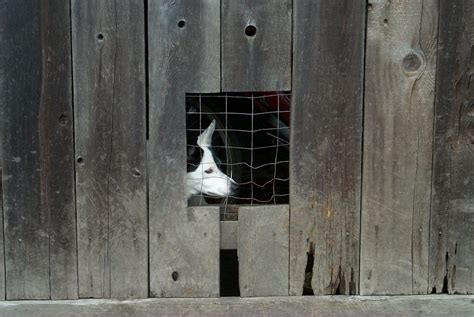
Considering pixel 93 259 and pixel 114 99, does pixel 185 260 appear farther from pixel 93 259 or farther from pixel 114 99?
pixel 114 99

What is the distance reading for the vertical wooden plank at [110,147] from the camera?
259 centimetres

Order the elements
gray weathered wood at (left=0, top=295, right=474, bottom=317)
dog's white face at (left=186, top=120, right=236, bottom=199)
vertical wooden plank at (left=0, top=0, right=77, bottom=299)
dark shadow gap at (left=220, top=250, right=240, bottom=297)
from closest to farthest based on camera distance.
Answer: vertical wooden plank at (left=0, top=0, right=77, bottom=299) < gray weathered wood at (left=0, top=295, right=474, bottom=317) < dog's white face at (left=186, top=120, right=236, bottom=199) < dark shadow gap at (left=220, top=250, right=240, bottom=297)

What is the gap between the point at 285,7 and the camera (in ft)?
8.52

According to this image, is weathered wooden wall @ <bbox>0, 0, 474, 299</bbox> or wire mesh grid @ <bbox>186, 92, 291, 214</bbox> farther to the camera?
wire mesh grid @ <bbox>186, 92, 291, 214</bbox>

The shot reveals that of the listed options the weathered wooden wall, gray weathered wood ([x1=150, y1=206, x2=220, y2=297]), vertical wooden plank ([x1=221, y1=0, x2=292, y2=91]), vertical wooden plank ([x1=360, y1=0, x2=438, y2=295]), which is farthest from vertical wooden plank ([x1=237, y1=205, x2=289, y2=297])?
vertical wooden plank ([x1=221, y1=0, x2=292, y2=91])

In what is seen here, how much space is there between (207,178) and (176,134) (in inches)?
10.9

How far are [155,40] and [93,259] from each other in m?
0.97

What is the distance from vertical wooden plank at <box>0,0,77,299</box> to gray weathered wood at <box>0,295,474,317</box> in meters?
0.08

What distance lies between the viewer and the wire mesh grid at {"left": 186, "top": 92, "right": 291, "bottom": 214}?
2.83m

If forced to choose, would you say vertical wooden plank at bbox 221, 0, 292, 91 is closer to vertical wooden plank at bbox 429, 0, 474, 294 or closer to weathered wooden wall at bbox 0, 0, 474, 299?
weathered wooden wall at bbox 0, 0, 474, 299

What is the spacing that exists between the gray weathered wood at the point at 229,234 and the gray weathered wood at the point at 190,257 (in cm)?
3

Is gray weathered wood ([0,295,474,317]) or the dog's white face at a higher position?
the dog's white face

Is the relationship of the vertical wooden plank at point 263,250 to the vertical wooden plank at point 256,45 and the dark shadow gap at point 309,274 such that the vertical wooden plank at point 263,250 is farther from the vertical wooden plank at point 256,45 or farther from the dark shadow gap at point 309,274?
the vertical wooden plank at point 256,45

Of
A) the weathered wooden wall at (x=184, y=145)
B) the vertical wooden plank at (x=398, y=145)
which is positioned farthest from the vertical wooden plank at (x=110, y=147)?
the vertical wooden plank at (x=398, y=145)
